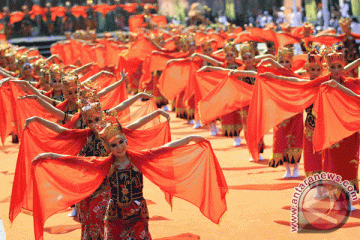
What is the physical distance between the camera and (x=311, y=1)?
1902 centimetres

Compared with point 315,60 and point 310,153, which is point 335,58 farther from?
point 310,153

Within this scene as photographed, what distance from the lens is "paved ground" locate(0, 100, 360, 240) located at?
16.9 ft

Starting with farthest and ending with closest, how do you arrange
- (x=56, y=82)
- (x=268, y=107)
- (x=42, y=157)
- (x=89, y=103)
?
(x=56, y=82) < (x=268, y=107) < (x=89, y=103) < (x=42, y=157)

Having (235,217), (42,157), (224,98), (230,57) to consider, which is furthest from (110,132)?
(230,57)

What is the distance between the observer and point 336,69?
18.1 feet

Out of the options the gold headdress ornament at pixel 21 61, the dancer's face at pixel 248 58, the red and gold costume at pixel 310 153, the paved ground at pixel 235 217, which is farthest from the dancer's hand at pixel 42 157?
the gold headdress ornament at pixel 21 61

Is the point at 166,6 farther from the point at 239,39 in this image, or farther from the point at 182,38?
the point at 182,38

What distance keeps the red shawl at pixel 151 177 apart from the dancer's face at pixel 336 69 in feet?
5.99

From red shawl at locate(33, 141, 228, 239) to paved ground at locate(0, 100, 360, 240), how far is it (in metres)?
0.32

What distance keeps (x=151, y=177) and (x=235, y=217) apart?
1.67 meters

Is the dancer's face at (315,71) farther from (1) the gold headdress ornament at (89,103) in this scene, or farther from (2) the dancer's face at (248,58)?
(1) the gold headdress ornament at (89,103)

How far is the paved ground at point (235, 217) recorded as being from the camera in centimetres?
514

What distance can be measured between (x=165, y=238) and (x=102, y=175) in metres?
1.28

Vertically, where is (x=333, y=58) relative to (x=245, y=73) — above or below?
above
